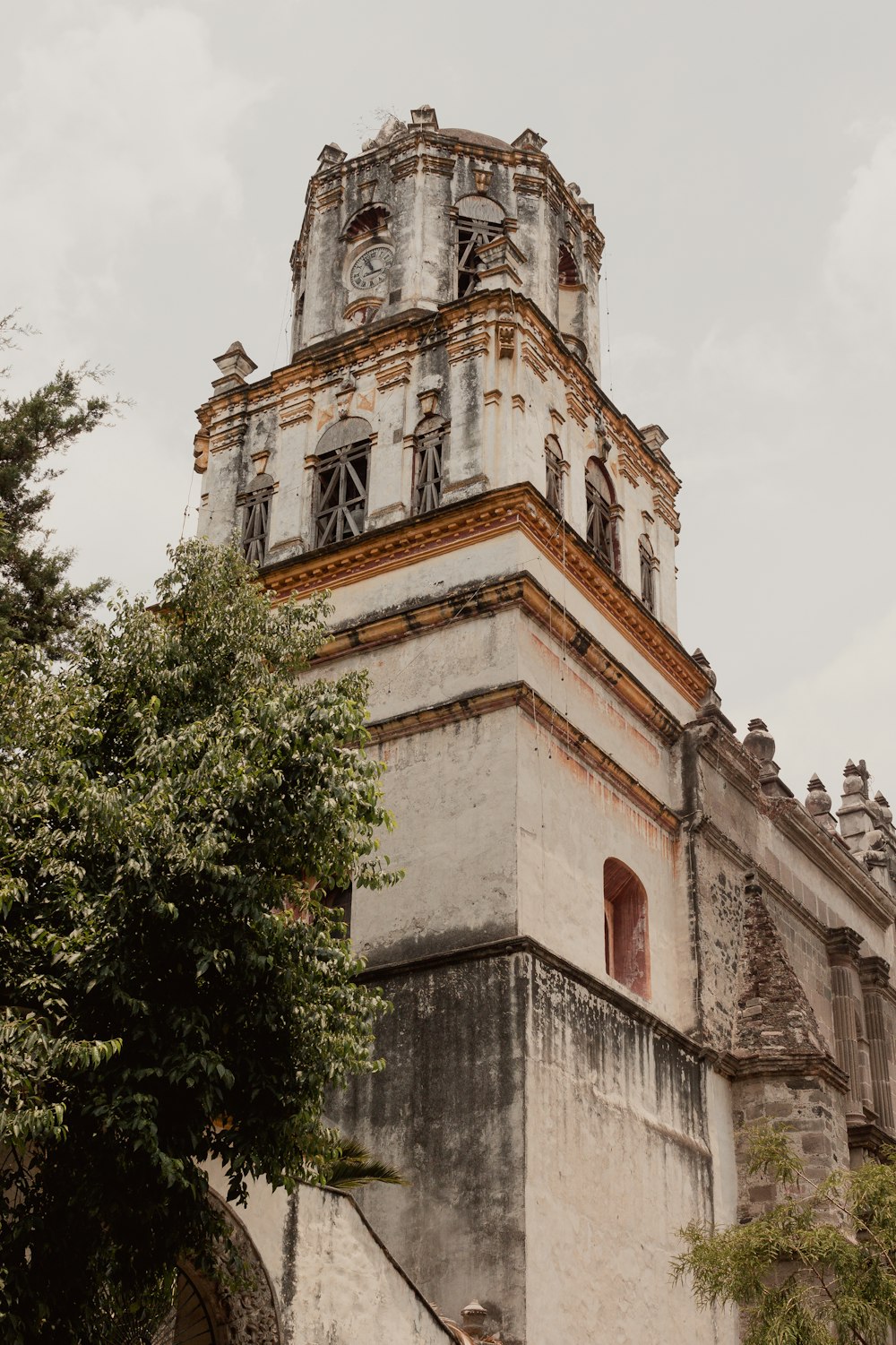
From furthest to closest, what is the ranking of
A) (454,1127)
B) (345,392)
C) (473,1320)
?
(345,392)
(454,1127)
(473,1320)

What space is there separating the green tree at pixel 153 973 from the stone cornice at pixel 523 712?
18.3 feet

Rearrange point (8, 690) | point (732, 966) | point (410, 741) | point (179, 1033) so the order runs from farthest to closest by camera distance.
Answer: point (732, 966) < point (410, 741) < point (8, 690) < point (179, 1033)

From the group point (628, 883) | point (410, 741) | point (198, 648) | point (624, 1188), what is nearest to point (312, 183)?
point (410, 741)

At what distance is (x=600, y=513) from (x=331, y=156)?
23.1ft

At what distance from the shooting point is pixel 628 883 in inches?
714

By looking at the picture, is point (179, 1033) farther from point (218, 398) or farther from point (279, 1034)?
point (218, 398)

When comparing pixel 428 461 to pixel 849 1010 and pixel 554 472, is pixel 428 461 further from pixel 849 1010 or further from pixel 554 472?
pixel 849 1010

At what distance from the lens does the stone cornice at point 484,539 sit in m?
18.1

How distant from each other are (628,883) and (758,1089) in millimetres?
2672

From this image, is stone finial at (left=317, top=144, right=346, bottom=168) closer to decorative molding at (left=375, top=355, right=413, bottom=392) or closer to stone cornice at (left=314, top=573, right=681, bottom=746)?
decorative molding at (left=375, top=355, right=413, bottom=392)

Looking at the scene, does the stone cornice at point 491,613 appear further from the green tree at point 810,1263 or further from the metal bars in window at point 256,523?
the green tree at point 810,1263

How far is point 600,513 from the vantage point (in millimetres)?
21000

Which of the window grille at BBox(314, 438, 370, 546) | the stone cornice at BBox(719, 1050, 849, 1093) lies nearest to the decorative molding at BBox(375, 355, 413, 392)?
the window grille at BBox(314, 438, 370, 546)

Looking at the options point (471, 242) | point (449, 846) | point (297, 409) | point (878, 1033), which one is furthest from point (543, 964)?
point (471, 242)
